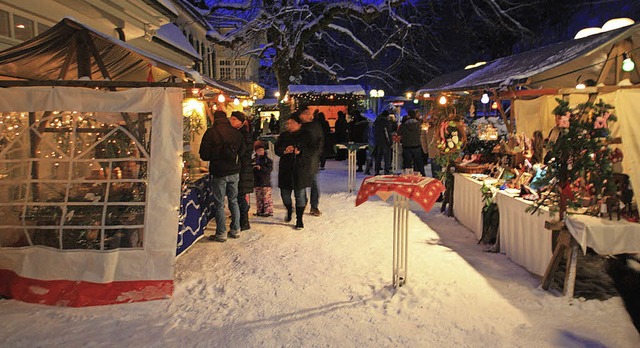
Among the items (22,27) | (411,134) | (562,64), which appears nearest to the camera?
(22,27)

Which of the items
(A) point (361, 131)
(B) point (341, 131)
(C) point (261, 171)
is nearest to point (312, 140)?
(C) point (261, 171)

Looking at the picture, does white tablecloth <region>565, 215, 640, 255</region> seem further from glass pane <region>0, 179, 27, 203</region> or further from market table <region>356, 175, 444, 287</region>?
glass pane <region>0, 179, 27, 203</region>

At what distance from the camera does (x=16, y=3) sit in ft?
18.5

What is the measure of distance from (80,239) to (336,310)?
2.71 m

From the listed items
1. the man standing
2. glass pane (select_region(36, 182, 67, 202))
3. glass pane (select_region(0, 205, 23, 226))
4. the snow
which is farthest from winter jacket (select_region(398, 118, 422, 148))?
glass pane (select_region(0, 205, 23, 226))

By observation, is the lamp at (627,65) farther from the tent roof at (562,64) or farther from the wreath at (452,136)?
the wreath at (452,136)

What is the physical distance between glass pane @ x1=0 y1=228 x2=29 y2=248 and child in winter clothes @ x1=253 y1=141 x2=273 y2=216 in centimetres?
376

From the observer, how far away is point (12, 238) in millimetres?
4719

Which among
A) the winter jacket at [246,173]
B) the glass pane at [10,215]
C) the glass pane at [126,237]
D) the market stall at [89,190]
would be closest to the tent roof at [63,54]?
the market stall at [89,190]

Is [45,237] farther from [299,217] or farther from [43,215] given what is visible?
[299,217]

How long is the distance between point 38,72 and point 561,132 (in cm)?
623

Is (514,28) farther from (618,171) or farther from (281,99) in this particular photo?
(618,171)

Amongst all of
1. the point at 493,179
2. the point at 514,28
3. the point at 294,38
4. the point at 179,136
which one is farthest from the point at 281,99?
the point at 179,136

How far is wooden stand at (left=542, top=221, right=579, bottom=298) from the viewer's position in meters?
4.46
